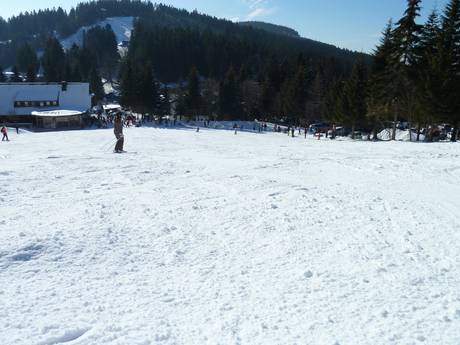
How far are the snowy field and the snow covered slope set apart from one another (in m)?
167

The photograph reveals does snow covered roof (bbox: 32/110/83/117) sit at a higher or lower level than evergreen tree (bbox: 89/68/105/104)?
lower

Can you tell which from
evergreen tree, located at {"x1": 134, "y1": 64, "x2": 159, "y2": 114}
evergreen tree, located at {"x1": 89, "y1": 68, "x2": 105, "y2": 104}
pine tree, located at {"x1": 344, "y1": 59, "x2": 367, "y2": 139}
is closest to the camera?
pine tree, located at {"x1": 344, "y1": 59, "x2": 367, "y2": 139}

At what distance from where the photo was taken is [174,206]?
8.02 m

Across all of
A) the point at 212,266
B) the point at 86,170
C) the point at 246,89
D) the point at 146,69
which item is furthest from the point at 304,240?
the point at 246,89

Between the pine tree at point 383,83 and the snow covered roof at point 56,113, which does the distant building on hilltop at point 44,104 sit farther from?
the pine tree at point 383,83

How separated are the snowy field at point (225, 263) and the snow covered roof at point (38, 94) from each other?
186 ft

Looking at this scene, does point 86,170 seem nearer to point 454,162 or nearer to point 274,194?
point 274,194

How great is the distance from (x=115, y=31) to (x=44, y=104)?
443 feet

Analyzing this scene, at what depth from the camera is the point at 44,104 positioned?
60.4 metres

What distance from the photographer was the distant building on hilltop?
2191 inches

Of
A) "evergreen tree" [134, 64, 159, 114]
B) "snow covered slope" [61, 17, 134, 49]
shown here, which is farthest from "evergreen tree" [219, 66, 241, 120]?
"snow covered slope" [61, 17, 134, 49]

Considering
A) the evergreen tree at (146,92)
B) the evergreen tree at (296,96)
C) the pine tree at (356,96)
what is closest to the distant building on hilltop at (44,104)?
the evergreen tree at (146,92)

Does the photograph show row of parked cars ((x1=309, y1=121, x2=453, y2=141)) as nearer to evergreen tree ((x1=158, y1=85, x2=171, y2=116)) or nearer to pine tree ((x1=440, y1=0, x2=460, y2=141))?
pine tree ((x1=440, y1=0, x2=460, y2=141))

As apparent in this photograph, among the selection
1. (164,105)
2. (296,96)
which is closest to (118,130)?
(164,105)
